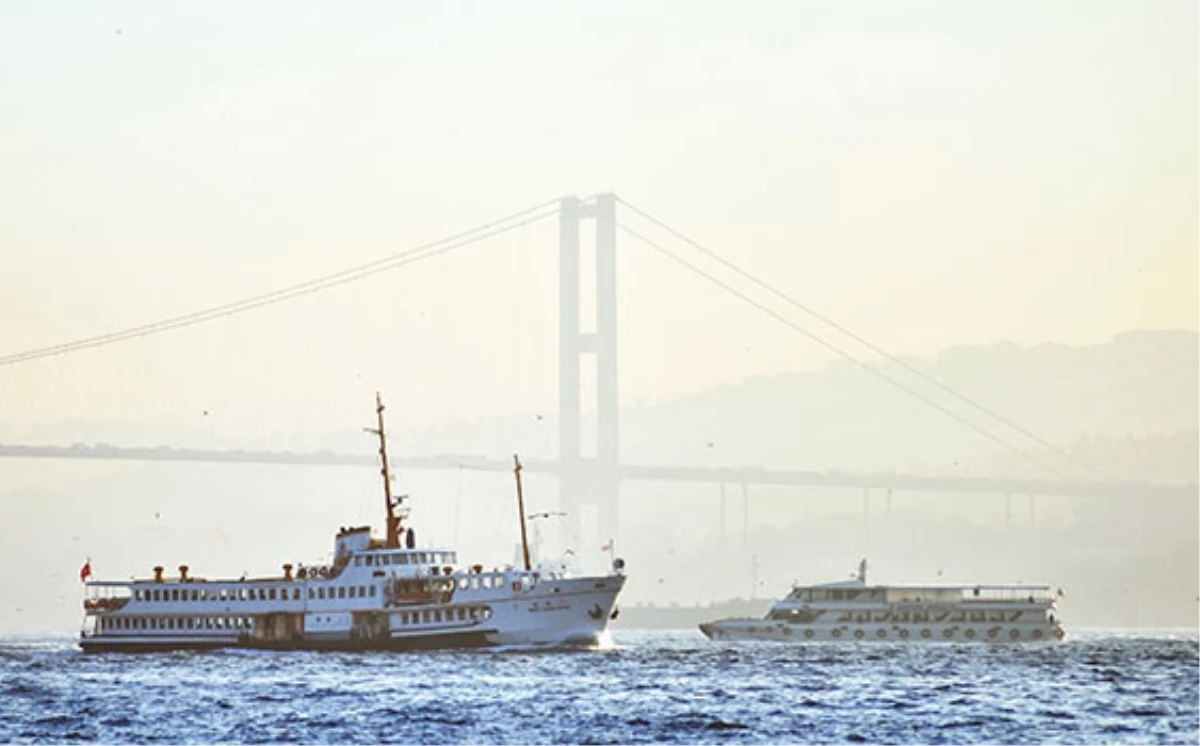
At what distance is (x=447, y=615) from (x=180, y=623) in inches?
626

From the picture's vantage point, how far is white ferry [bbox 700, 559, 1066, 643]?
15638 centimetres

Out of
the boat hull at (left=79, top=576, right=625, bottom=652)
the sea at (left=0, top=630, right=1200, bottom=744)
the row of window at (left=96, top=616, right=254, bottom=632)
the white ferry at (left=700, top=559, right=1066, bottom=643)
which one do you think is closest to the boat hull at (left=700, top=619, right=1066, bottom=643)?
the white ferry at (left=700, top=559, right=1066, bottom=643)

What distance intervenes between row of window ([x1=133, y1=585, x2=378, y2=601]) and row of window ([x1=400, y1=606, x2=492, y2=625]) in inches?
143

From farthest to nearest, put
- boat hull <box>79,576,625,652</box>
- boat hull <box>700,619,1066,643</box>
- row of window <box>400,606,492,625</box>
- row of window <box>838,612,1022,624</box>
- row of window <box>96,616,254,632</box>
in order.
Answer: row of window <box>838,612,1022,624</box>, boat hull <box>700,619,1066,643</box>, row of window <box>96,616,254,632</box>, row of window <box>400,606,492,625</box>, boat hull <box>79,576,625,652</box>

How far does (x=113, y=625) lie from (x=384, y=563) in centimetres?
1667

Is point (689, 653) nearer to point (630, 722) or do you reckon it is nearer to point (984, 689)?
point (984, 689)

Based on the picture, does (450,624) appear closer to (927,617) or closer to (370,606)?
(370,606)

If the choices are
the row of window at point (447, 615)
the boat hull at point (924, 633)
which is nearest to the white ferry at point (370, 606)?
the row of window at point (447, 615)

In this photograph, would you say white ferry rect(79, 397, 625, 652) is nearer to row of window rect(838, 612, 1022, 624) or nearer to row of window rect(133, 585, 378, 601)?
row of window rect(133, 585, 378, 601)

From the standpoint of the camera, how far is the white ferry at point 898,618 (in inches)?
6156

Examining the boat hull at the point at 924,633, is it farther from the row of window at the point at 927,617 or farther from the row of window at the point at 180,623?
the row of window at the point at 180,623

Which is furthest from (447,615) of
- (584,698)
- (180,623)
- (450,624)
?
(584,698)

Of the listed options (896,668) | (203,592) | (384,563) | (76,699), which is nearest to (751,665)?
(896,668)

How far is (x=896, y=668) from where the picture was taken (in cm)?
11281
